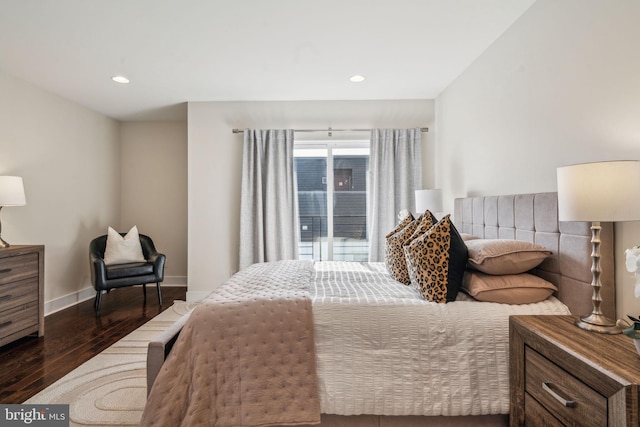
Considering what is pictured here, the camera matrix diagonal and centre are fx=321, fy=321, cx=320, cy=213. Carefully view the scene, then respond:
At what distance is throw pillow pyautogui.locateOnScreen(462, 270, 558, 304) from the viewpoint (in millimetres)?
1695

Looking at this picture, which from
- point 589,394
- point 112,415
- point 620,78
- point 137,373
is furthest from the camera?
point 137,373

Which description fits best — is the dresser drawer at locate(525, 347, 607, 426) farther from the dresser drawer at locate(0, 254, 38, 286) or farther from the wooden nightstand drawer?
the dresser drawer at locate(0, 254, 38, 286)

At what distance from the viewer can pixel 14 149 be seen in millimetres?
3303

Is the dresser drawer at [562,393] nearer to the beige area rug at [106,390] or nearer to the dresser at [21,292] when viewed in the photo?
the beige area rug at [106,390]

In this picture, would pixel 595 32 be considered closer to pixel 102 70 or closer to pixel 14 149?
pixel 102 70

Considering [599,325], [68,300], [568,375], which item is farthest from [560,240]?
[68,300]

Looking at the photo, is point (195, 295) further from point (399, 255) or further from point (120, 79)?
point (399, 255)

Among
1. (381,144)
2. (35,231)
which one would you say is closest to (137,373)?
(35,231)

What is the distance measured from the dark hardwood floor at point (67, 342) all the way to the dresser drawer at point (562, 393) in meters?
2.80

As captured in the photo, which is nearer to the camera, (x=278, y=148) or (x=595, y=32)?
(x=595, y=32)

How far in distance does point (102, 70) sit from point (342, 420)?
11.9ft

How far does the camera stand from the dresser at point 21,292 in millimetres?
2658

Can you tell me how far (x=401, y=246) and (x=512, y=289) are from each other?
2.43ft

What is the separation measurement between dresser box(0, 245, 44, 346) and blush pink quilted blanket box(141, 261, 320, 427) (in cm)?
225
